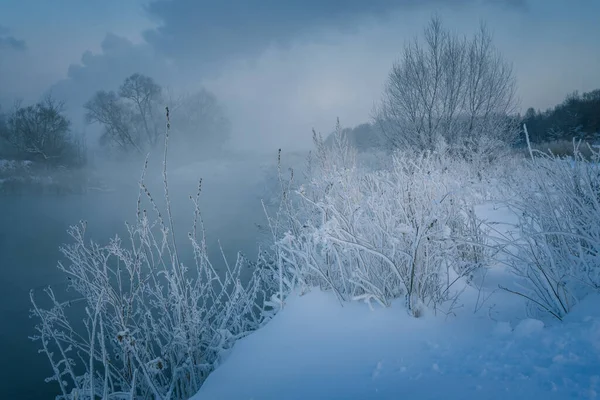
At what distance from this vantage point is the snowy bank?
125 centimetres

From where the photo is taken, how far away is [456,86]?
13.6m

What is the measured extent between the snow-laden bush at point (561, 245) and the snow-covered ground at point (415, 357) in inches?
6.8

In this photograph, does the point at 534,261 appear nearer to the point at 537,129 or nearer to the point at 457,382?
the point at 457,382

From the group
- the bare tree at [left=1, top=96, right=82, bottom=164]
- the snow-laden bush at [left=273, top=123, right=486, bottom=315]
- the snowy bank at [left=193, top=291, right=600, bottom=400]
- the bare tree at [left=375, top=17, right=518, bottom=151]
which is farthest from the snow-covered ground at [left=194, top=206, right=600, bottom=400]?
the bare tree at [left=1, top=96, right=82, bottom=164]

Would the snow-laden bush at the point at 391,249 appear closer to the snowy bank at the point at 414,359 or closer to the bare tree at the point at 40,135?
the snowy bank at the point at 414,359

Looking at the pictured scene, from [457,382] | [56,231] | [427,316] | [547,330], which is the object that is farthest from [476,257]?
[56,231]

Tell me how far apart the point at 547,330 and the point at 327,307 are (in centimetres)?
131

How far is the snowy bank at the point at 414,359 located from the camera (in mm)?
1253

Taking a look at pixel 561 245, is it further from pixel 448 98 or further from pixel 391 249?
pixel 448 98

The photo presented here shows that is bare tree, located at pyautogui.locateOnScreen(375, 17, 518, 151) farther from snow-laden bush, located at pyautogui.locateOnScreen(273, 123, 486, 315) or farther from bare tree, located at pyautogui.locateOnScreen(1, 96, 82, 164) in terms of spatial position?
bare tree, located at pyautogui.locateOnScreen(1, 96, 82, 164)

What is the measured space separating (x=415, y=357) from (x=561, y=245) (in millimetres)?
1593

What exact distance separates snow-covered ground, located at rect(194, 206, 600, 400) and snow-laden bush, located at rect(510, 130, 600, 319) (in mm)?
173

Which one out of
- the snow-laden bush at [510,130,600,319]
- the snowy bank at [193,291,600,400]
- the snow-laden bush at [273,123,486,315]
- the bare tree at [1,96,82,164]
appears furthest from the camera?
the bare tree at [1,96,82,164]

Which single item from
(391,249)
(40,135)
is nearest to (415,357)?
(391,249)
